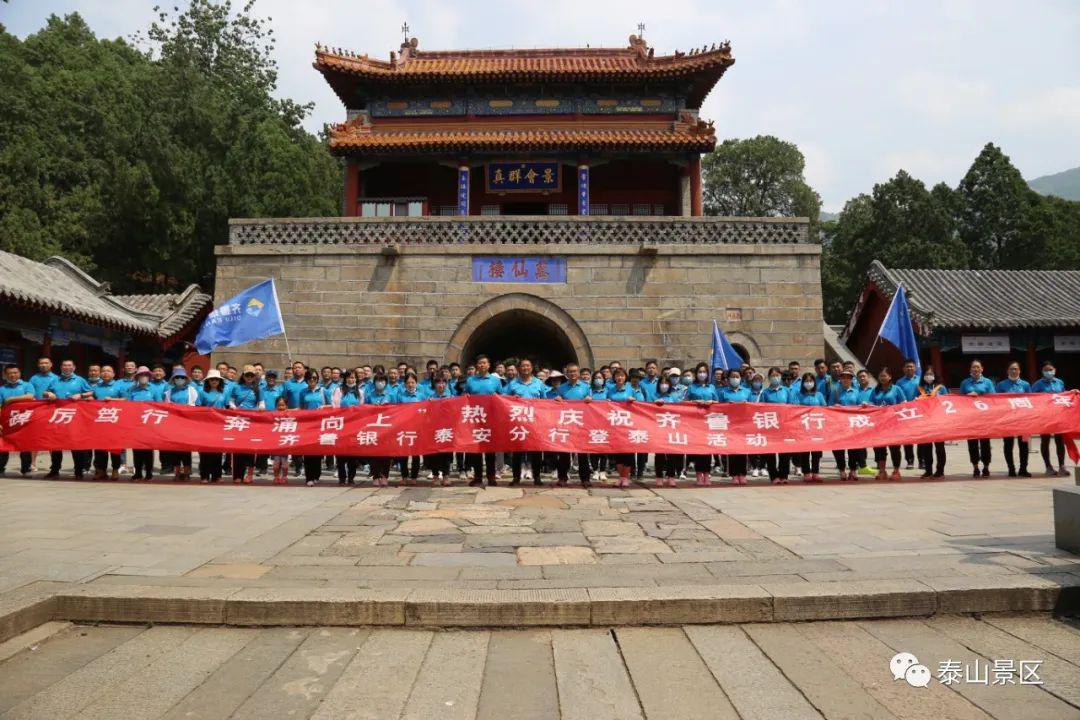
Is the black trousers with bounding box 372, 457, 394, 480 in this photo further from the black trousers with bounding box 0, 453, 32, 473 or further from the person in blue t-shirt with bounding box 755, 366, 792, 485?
the person in blue t-shirt with bounding box 755, 366, 792, 485

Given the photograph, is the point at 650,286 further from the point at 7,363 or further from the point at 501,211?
the point at 7,363

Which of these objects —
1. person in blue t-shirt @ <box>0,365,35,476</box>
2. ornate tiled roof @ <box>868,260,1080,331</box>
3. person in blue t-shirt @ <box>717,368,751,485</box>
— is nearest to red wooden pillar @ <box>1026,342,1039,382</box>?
ornate tiled roof @ <box>868,260,1080,331</box>

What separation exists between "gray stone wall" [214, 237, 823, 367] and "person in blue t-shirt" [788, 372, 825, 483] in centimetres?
539

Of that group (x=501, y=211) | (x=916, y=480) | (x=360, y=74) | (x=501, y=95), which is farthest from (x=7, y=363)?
(x=916, y=480)

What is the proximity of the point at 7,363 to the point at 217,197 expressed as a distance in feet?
30.1

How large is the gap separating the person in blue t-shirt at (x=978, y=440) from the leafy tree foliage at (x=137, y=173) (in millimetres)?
19797

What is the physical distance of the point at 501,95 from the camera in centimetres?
1827

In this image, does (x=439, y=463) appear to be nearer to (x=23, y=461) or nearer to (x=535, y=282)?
(x=23, y=461)

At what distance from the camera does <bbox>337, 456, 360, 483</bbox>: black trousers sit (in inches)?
335

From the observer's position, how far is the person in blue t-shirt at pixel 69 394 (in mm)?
8664

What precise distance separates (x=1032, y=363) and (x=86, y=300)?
23543 millimetres

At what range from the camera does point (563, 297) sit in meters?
14.8

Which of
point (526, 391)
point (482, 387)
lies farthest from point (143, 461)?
point (526, 391)

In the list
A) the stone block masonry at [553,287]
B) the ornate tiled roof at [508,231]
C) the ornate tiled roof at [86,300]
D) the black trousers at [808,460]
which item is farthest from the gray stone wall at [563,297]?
the black trousers at [808,460]
